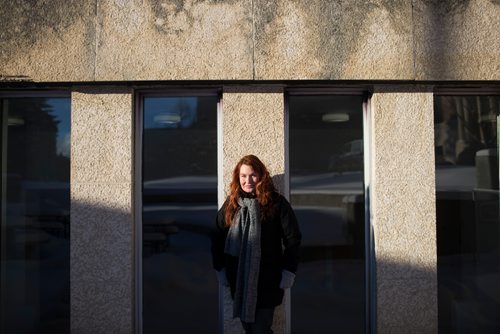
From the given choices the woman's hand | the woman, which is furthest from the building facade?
the woman's hand

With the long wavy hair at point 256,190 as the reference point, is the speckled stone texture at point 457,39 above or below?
above

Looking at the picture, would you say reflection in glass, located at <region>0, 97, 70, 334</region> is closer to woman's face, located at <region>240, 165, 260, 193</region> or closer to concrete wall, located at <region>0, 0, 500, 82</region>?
concrete wall, located at <region>0, 0, 500, 82</region>

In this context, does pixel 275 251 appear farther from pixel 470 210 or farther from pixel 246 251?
pixel 470 210

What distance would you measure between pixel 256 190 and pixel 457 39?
245cm

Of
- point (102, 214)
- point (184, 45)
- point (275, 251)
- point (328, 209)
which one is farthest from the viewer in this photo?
point (328, 209)

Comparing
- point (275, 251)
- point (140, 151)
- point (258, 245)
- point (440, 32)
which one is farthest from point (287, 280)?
point (440, 32)

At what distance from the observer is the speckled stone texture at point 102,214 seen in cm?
500

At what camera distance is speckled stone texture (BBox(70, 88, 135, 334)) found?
5000 millimetres

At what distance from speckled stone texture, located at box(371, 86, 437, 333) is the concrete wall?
54cm

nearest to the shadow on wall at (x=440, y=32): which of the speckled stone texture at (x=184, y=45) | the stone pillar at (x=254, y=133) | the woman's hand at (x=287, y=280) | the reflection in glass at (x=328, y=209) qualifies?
the reflection in glass at (x=328, y=209)

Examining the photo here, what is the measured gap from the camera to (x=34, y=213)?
→ 5.43 meters

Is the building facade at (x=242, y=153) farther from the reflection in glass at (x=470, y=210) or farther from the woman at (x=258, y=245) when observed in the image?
the woman at (x=258, y=245)

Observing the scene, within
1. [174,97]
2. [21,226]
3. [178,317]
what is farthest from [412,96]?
[21,226]

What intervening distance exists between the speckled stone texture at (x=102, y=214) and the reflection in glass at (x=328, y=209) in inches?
64.9
